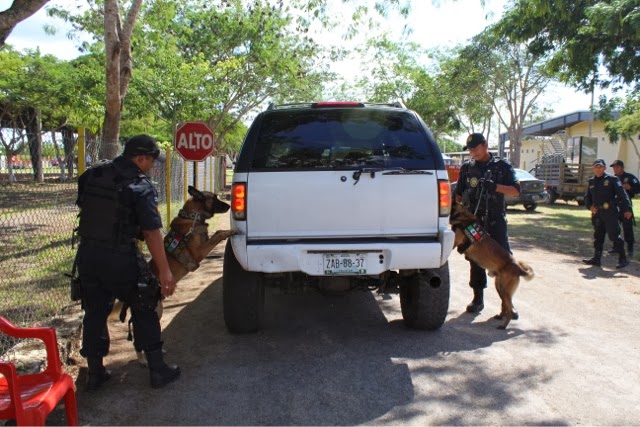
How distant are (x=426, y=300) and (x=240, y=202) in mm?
1840

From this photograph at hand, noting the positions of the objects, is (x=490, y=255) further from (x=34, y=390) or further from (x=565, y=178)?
(x=565, y=178)

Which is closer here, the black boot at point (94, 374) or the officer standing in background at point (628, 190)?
the black boot at point (94, 374)

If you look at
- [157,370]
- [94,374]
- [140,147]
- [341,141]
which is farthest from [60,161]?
[341,141]


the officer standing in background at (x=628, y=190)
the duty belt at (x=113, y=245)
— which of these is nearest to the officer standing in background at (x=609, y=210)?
the officer standing in background at (x=628, y=190)

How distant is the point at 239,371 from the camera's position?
13.0 feet

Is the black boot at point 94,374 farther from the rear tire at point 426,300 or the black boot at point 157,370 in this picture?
the rear tire at point 426,300

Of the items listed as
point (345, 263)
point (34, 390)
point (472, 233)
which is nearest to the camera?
point (34, 390)

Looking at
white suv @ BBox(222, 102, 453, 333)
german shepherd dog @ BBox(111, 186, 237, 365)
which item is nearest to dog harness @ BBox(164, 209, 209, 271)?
german shepherd dog @ BBox(111, 186, 237, 365)

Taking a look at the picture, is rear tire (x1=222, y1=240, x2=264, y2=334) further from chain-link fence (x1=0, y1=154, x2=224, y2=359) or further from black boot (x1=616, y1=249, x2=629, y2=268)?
black boot (x1=616, y1=249, x2=629, y2=268)

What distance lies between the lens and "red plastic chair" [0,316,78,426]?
2477 mm

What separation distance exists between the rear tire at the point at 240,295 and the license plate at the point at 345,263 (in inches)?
28.8

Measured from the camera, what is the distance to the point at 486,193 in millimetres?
5551

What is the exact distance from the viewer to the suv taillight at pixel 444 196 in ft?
A: 13.7

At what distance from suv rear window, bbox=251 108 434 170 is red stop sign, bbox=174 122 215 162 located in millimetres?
4824
